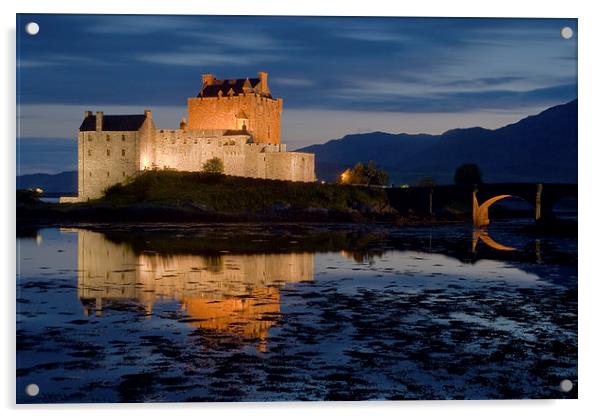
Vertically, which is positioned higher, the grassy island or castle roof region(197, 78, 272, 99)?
castle roof region(197, 78, 272, 99)

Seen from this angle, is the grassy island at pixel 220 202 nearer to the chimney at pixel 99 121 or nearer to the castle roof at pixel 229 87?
the chimney at pixel 99 121

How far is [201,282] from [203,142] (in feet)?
97.1

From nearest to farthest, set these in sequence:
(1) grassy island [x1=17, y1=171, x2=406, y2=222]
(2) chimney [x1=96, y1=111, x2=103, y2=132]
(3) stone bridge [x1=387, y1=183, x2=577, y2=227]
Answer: (1) grassy island [x1=17, y1=171, x2=406, y2=222] → (3) stone bridge [x1=387, y1=183, x2=577, y2=227] → (2) chimney [x1=96, y1=111, x2=103, y2=132]

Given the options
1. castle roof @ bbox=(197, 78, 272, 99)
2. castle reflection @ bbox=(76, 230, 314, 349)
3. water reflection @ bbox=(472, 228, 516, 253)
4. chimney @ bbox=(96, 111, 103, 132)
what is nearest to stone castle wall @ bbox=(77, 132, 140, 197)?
chimney @ bbox=(96, 111, 103, 132)

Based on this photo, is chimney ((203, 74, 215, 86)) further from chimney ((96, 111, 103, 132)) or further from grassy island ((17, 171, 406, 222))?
chimney ((96, 111, 103, 132))

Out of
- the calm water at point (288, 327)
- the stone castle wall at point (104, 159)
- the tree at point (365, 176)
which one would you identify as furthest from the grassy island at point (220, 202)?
the calm water at point (288, 327)

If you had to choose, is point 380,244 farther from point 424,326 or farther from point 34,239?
point 424,326

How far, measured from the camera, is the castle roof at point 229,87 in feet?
157

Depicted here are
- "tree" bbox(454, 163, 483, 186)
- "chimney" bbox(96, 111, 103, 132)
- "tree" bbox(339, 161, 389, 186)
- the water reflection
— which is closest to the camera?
the water reflection

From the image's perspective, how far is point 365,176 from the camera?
49.7 m

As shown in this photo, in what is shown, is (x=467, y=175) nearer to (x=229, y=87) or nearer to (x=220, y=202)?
(x=229, y=87)

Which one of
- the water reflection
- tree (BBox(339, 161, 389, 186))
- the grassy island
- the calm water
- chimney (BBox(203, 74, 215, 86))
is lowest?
the calm water

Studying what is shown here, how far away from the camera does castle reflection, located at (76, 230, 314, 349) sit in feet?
38.3

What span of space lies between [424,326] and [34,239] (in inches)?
535
